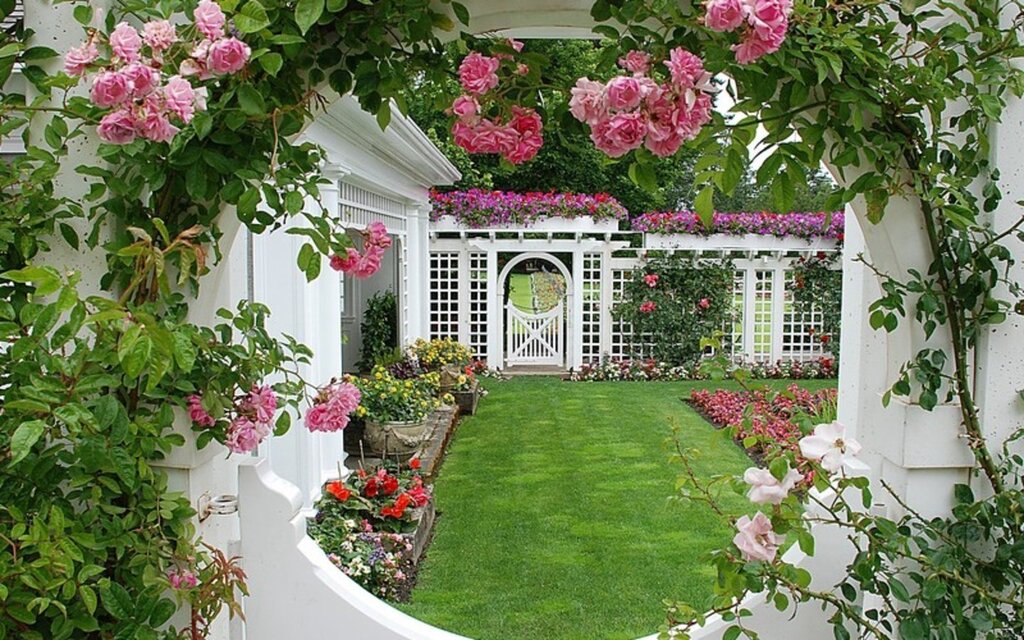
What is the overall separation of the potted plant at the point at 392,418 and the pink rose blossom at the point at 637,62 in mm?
4907

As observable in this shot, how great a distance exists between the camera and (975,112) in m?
1.48

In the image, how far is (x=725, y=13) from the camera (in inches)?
48.8

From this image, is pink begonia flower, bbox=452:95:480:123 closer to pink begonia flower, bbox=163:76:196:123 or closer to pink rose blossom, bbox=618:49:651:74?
pink rose blossom, bbox=618:49:651:74

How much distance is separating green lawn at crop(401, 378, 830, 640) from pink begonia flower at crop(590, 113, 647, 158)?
0.61m

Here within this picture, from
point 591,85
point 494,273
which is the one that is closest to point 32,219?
point 591,85

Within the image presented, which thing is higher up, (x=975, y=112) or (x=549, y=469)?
(x=975, y=112)

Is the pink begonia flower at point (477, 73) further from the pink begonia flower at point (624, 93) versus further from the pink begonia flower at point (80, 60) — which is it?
the pink begonia flower at point (80, 60)

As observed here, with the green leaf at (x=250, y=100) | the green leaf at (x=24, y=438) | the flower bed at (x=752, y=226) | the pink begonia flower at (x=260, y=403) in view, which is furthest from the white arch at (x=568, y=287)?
the green leaf at (x=24, y=438)

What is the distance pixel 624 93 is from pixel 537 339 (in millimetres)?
11005

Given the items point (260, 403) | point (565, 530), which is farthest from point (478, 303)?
point (260, 403)

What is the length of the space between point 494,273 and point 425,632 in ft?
33.3

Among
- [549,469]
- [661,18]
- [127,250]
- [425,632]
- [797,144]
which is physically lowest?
[549,469]

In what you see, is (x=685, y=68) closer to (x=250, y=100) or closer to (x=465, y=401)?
(x=250, y=100)

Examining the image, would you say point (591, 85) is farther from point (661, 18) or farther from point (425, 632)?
point (425, 632)
